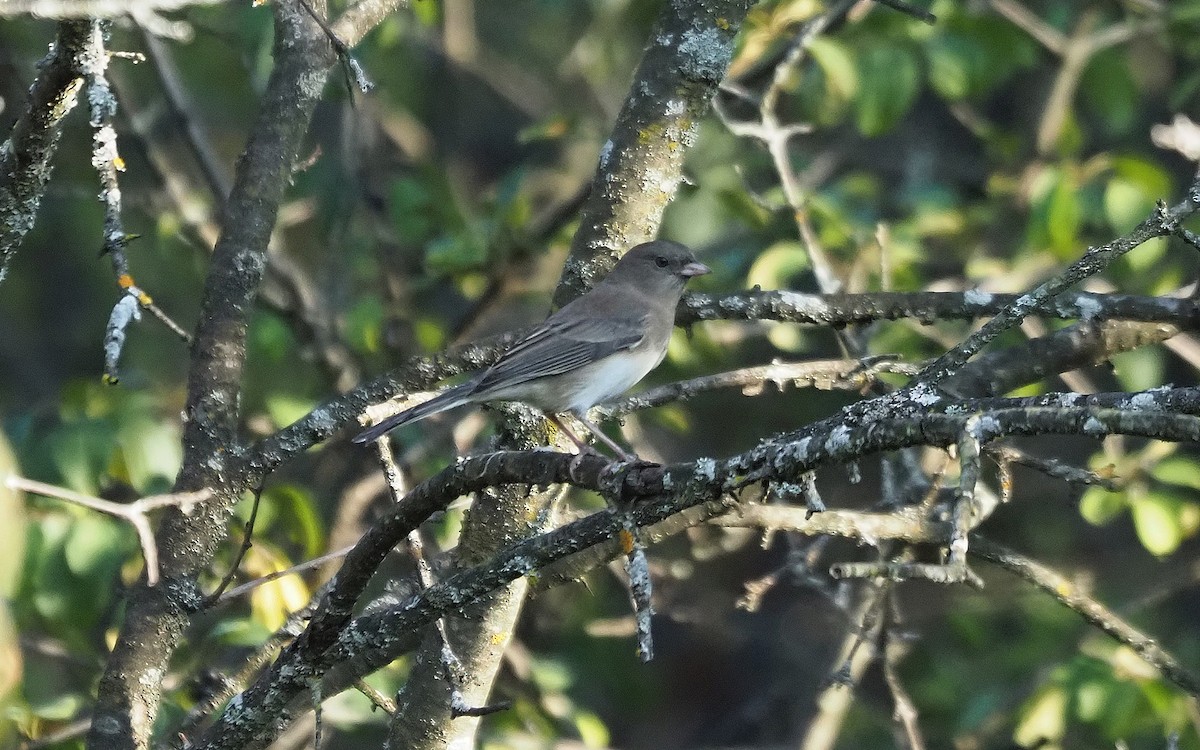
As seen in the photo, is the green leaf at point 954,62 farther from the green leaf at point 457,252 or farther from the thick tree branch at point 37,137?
the thick tree branch at point 37,137

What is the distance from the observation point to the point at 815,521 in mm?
4062

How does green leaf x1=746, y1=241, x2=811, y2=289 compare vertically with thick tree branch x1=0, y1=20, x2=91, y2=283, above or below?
above

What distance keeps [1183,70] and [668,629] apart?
17.3 feet

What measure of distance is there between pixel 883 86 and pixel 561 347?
2324mm

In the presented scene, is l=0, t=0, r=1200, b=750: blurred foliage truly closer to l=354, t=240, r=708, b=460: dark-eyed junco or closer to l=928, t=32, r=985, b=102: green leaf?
l=928, t=32, r=985, b=102: green leaf

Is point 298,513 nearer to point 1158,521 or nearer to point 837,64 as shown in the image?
point 837,64

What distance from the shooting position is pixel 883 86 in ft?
19.2

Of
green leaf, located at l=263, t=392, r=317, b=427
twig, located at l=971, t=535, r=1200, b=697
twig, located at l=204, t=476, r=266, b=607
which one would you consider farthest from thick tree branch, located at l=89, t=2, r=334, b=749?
twig, located at l=971, t=535, r=1200, b=697

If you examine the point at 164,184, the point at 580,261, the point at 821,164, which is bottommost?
the point at 580,261

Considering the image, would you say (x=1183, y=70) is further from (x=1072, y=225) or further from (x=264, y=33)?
(x=264, y=33)

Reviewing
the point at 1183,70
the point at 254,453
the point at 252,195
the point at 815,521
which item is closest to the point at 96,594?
the point at 254,453

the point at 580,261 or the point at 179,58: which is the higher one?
the point at 179,58

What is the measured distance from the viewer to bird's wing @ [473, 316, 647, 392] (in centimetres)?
429

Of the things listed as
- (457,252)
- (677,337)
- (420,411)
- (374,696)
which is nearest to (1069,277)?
(420,411)
